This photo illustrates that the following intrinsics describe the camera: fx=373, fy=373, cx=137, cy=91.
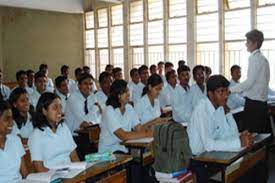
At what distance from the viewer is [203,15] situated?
7.69 m

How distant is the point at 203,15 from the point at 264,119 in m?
4.15

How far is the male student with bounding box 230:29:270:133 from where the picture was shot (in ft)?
13.1

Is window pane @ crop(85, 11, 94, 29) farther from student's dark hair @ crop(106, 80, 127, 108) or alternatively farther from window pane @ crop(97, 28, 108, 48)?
student's dark hair @ crop(106, 80, 127, 108)

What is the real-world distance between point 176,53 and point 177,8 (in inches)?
38.8

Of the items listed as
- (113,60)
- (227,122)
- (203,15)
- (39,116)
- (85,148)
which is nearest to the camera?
(39,116)

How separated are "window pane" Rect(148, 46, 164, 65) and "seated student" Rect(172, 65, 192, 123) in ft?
11.3

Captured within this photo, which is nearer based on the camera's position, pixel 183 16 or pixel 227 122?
pixel 227 122

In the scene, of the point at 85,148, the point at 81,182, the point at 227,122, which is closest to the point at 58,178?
the point at 81,182

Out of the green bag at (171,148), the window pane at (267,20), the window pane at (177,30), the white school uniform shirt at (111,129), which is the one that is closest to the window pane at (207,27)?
the window pane at (177,30)

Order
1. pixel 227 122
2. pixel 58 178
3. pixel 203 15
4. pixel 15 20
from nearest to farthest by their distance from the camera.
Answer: pixel 58 178 < pixel 227 122 < pixel 203 15 < pixel 15 20

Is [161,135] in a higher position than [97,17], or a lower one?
lower

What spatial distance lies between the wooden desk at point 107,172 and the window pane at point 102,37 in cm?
762

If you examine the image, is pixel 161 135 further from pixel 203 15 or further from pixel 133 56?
pixel 133 56

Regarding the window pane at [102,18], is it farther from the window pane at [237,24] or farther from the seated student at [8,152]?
the seated student at [8,152]
